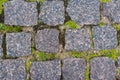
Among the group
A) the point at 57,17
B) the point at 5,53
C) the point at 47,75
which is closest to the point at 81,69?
the point at 47,75

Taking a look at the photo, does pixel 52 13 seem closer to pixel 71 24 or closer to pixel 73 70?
pixel 71 24

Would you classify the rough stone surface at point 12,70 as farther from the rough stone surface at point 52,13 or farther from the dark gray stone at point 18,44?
the rough stone surface at point 52,13

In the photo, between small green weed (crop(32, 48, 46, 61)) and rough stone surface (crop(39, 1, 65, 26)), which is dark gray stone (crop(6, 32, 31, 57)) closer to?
small green weed (crop(32, 48, 46, 61))

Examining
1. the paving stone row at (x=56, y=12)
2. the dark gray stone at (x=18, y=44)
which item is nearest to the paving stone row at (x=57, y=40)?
the dark gray stone at (x=18, y=44)

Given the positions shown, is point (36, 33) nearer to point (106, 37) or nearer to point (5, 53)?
point (5, 53)

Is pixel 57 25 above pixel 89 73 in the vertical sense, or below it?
above

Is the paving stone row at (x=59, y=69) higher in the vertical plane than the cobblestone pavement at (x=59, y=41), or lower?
lower

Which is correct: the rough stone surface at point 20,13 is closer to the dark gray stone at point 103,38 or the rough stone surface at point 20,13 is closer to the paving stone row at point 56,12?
the paving stone row at point 56,12

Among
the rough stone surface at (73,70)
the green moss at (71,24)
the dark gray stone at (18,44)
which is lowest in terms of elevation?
the rough stone surface at (73,70)
